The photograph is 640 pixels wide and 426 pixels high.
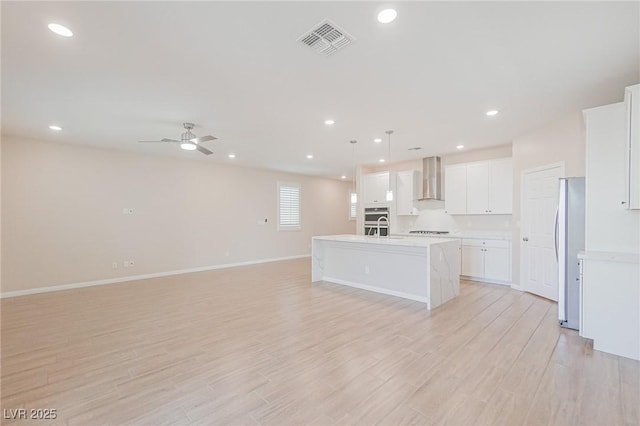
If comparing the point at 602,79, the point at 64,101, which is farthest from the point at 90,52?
the point at 602,79

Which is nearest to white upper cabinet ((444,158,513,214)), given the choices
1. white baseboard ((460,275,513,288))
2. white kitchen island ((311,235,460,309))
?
→ white baseboard ((460,275,513,288))

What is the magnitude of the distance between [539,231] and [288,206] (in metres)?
6.67

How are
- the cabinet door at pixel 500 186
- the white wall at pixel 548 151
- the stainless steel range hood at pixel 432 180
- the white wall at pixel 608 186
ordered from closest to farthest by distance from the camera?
the white wall at pixel 608 186 < the white wall at pixel 548 151 < the cabinet door at pixel 500 186 < the stainless steel range hood at pixel 432 180

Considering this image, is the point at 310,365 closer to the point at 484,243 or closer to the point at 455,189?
the point at 484,243

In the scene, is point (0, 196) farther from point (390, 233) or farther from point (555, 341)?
point (555, 341)

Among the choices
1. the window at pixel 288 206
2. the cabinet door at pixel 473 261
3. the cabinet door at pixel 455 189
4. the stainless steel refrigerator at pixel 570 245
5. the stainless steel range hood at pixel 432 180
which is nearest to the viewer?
the stainless steel refrigerator at pixel 570 245

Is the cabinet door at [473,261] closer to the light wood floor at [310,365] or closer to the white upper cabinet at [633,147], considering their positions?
the light wood floor at [310,365]

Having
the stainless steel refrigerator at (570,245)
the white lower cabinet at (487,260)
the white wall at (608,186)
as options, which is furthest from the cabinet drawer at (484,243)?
the white wall at (608,186)

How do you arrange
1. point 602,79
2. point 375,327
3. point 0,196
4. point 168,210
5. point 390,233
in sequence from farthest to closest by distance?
point 390,233
point 168,210
point 0,196
point 375,327
point 602,79

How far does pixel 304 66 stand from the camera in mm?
2740

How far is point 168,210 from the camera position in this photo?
6859 mm

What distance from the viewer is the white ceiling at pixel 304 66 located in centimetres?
205

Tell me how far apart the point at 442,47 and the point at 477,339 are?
2947 mm

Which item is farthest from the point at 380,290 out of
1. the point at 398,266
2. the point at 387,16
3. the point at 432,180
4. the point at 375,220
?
the point at 387,16
